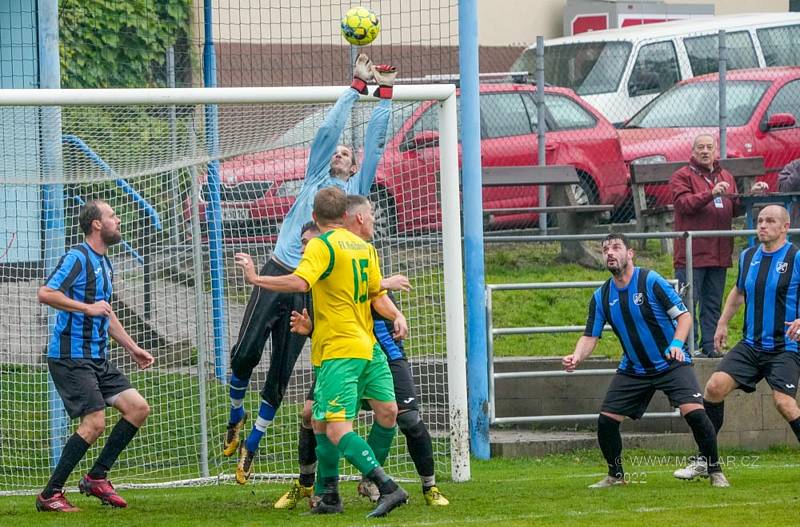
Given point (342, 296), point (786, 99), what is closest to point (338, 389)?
point (342, 296)

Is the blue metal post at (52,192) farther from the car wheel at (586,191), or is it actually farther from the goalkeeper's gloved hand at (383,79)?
the car wheel at (586,191)

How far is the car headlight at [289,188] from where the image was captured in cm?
1130

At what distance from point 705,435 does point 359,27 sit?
3606 millimetres

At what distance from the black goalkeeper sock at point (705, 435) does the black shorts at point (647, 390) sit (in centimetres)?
10

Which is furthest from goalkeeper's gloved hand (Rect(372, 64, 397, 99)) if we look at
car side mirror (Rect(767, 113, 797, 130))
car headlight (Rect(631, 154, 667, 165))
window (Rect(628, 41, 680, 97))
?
window (Rect(628, 41, 680, 97))

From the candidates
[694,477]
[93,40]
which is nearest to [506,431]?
[694,477]

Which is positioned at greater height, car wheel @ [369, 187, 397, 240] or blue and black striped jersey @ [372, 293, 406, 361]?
car wheel @ [369, 187, 397, 240]

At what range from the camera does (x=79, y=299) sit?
8.95m

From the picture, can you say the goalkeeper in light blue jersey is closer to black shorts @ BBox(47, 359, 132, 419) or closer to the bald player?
black shorts @ BBox(47, 359, 132, 419)

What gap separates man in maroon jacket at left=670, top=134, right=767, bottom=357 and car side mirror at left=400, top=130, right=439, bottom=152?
2.76m

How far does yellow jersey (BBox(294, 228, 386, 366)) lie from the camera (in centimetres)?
797

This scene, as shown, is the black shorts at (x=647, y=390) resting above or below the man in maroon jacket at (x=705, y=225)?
below

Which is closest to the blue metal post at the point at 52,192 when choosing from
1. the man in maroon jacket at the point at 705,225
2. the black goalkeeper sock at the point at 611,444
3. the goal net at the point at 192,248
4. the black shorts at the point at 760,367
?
the goal net at the point at 192,248

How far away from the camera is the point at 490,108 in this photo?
52.2 feet
